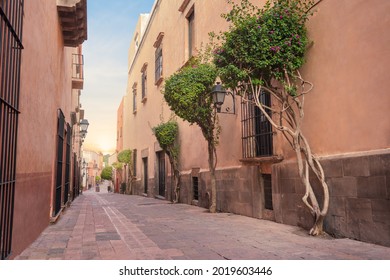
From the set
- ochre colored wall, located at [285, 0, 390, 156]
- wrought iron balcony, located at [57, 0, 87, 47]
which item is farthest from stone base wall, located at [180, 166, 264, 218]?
wrought iron balcony, located at [57, 0, 87, 47]

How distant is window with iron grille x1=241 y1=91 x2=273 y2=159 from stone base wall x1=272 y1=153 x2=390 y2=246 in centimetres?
162

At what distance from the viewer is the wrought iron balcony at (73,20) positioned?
8.04 metres

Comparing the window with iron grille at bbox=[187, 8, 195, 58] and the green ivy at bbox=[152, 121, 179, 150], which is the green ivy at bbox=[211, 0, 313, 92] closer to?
the window with iron grille at bbox=[187, 8, 195, 58]

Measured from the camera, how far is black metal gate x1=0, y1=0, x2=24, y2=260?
342cm

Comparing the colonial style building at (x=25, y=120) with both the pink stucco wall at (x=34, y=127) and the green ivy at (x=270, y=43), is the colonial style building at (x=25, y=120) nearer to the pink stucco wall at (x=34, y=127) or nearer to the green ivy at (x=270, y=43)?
the pink stucco wall at (x=34, y=127)

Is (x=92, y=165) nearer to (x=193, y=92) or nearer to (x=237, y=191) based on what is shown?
(x=193, y=92)

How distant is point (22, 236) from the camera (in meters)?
4.35

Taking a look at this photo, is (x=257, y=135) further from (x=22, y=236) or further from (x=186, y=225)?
(x=22, y=236)

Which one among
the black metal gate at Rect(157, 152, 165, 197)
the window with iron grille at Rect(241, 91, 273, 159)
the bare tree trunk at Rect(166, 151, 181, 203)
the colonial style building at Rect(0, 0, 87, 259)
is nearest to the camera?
the colonial style building at Rect(0, 0, 87, 259)

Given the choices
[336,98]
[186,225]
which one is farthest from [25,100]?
[336,98]

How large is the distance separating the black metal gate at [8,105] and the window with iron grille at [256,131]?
188 inches

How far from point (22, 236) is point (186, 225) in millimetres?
3060

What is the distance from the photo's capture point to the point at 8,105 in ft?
11.5
